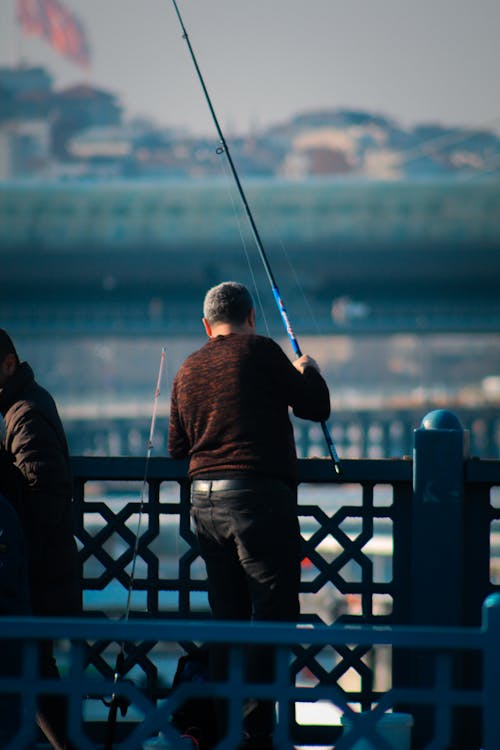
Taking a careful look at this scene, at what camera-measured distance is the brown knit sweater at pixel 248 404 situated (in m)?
3.05

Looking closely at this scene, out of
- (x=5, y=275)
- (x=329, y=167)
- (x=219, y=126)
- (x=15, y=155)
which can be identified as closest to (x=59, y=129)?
(x=15, y=155)

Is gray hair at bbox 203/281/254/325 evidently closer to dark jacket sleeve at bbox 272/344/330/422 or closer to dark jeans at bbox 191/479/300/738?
dark jacket sleeve at bbox 272/344/330/422

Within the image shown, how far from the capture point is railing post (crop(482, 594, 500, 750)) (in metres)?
2.21

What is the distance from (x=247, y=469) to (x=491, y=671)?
3.15 ft

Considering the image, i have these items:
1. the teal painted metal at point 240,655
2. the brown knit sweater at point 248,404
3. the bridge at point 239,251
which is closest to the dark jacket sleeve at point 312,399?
the brown knit sweater at point 248,404

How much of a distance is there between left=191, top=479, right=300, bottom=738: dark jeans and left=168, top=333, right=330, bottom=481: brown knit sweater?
0.06m

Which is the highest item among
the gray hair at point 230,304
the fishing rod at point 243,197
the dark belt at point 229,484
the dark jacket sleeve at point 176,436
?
the fishing rod at point 243,197

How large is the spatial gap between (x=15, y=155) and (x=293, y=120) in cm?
4629

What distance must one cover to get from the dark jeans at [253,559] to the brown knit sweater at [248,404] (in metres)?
0.06

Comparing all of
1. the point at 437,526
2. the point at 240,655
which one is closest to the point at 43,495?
the point at 240,655

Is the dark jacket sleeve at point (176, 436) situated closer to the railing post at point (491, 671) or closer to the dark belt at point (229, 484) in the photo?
the dark belt at point (229, 484)

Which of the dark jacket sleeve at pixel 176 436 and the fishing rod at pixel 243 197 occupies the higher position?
the fishing rod at pixel 243 197

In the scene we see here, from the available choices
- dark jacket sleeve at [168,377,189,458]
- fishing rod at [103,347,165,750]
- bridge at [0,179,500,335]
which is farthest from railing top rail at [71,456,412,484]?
bridge at [0,179,500,335]

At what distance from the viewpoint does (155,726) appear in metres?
2.28
